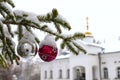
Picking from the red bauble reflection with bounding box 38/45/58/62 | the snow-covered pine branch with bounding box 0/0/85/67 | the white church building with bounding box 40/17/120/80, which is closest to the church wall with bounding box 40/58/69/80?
the white church building with bounding box 40/17/120/80

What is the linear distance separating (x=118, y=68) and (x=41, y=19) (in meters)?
18.5

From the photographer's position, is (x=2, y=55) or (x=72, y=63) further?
(x=72, y=63)

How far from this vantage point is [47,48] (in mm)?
1883

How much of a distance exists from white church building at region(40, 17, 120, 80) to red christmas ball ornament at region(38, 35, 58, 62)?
16.8m

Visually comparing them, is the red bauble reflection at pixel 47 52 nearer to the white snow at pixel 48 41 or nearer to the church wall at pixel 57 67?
the white snow at pixel 48 41

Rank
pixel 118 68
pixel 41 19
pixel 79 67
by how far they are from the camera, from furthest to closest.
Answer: pixel 79 67, pixel 118 68, pixel 41 19

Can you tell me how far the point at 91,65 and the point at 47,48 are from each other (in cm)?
1920

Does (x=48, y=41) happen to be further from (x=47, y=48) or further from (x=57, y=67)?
(x=57, y=67)

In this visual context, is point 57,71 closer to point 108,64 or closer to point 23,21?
point 108,64

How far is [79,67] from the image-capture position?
22.6 metres

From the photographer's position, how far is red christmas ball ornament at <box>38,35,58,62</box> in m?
1.88

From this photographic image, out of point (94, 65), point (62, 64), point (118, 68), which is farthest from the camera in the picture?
point (62, 64)

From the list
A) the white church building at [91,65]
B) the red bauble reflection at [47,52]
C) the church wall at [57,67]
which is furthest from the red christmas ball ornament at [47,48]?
the church wall at [57,67]

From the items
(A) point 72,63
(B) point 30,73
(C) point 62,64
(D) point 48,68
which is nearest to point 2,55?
(A) point 72,63
